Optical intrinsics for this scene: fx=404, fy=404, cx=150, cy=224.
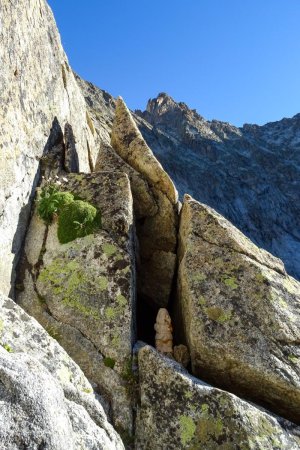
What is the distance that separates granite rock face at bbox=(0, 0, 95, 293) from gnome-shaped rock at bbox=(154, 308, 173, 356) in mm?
5388

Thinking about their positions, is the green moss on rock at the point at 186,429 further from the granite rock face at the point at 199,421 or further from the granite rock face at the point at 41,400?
the granite rock face at the point at 41,400

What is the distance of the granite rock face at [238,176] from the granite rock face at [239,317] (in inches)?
3837

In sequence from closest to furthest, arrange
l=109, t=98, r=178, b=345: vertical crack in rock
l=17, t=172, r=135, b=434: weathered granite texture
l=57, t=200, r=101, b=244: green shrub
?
l=17, t=172, r=135, b=434: weathered granite texture < l=57, t=200, r=101, b=244: green shrub < l=109, t=98, r=178, b=345: vertical crack in rock

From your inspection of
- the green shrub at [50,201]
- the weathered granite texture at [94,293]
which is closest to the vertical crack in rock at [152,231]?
the weathered granite texture at [94,293]

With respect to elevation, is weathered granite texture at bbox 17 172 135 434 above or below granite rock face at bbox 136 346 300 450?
above

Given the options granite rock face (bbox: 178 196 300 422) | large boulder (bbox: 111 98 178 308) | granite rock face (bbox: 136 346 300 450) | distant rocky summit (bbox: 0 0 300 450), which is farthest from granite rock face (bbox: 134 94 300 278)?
granite rock face (bbox: 136 346 300 450)

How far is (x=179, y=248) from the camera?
1803cm

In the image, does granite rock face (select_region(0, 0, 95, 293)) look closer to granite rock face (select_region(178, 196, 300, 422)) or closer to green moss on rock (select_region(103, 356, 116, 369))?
green moss on rock (select_region(103, 356, 116, 369))

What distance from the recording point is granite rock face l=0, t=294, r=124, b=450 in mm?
6352

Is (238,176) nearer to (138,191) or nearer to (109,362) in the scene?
(138,191)

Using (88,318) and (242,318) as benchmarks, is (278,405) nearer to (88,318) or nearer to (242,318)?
(242,318)

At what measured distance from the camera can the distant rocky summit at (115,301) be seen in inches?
378

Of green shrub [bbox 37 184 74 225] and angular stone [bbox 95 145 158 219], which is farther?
angular stone [bbox 95 145 158 219]

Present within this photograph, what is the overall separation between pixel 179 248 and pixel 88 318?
21.0ft
